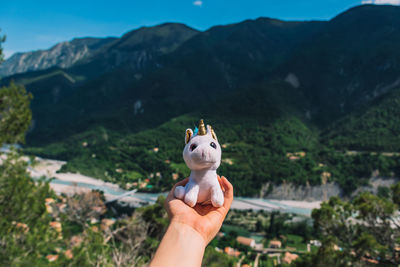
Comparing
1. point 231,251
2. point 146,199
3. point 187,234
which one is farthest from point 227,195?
point 146,199

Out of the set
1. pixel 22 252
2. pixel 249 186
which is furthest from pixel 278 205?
pixel 22 252

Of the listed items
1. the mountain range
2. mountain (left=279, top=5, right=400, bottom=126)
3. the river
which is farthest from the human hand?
mountain (left=279, top=5, right=400, bottom=126)

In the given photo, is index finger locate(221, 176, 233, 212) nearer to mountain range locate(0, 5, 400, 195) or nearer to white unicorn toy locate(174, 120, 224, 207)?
white unicorn toy locate(174, 120, 224, 207)

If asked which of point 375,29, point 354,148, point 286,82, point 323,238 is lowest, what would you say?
point 323,238

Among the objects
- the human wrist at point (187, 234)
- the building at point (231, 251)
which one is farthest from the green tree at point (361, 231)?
the building at point (231, 251)

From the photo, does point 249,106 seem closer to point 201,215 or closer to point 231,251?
point 231,251

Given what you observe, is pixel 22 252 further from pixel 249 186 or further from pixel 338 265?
pixel 249 186

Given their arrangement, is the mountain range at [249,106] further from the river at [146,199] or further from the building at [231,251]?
the building at [231,251]
